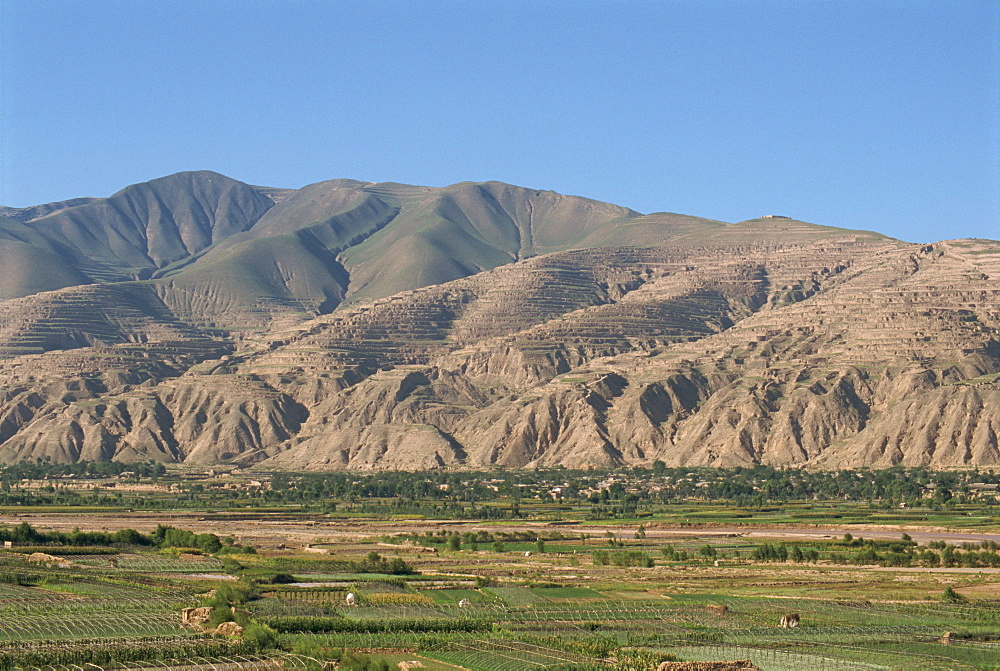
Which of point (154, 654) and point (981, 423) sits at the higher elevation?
point (981, 423)

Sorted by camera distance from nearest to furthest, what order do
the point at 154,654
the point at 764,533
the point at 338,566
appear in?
1. the point at 154,654
2. the point at 338,566
3. the point at 764,533

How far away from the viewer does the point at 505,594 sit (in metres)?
79.8

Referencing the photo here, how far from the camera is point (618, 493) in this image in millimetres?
172500

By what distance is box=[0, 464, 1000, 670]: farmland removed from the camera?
5872 cm

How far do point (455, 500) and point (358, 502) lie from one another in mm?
11154

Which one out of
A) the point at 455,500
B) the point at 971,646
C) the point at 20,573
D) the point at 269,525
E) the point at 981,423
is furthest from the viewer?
the point at 981,423

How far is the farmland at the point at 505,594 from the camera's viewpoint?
2312 inches

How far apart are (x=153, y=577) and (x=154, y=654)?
30.5 m

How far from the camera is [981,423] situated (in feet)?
623

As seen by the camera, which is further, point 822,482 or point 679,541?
point 822,482

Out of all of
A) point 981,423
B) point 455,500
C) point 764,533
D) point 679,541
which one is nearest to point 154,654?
point 679,541

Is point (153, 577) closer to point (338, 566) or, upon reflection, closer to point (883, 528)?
point (338, 566)

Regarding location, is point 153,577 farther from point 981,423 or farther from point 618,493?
point 981,423

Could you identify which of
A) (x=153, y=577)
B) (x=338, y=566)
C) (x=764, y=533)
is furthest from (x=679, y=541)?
(x=153, y=577)
